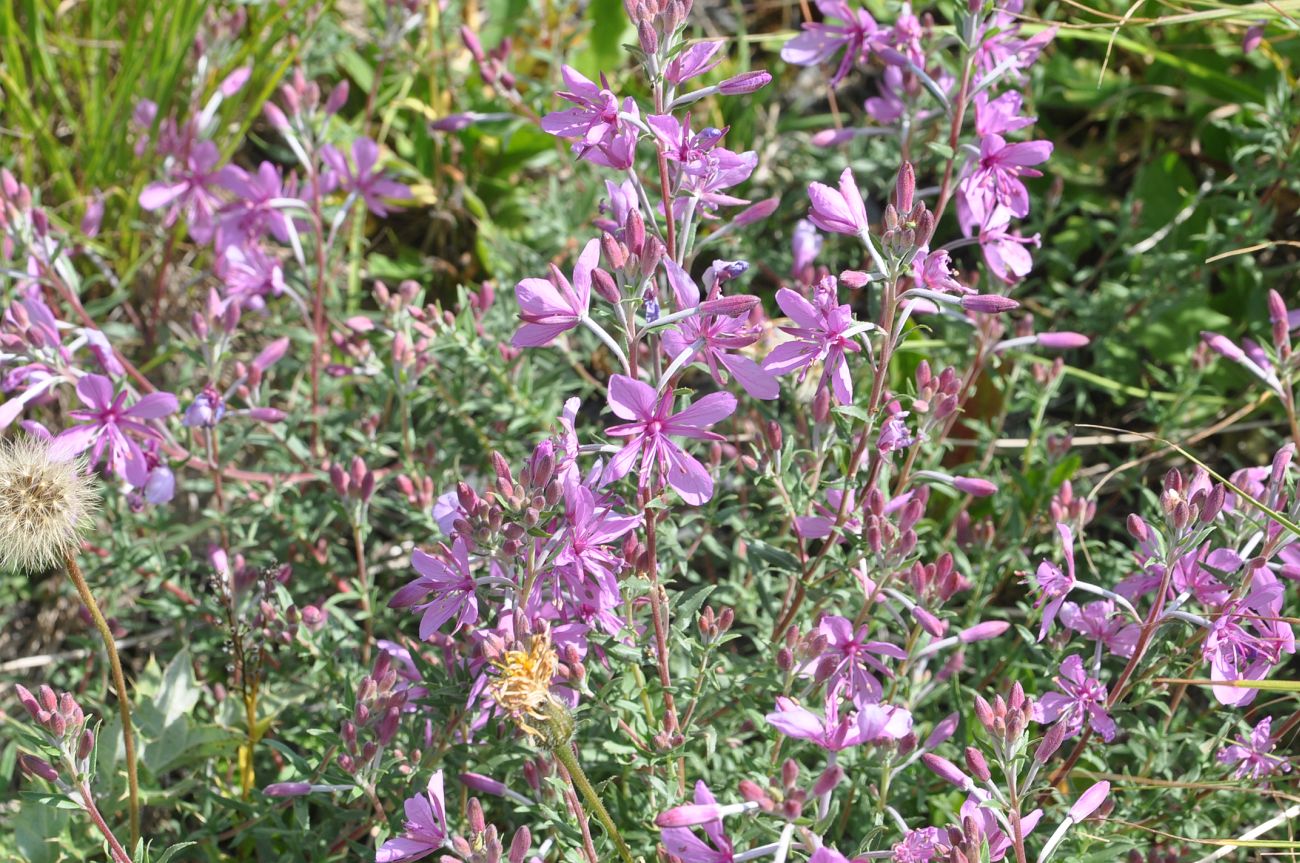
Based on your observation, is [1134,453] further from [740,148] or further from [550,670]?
[550,670]

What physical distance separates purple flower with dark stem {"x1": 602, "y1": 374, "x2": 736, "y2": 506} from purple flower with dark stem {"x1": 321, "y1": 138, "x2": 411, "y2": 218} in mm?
1846

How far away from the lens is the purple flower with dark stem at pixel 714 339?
6.94 feet

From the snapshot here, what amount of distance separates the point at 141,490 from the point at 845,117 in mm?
3082

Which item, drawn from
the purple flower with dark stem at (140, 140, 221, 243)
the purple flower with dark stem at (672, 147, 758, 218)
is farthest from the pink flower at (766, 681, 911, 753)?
the purple flower with dark stem at (140, 140, 221, 243)

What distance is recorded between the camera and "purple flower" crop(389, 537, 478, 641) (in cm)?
222

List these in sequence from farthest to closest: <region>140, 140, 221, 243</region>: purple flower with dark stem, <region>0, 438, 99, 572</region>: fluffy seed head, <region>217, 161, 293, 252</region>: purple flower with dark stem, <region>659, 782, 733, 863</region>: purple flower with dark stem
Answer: <region>140, 140, 221, 243</region>: purple flower with dark stem, <region>217, 161, 293, 252</region>: purple flower with dark stem, <region>0, 438, 99, 572</region>: fluffy seed head, <region>659, 782, 733, 863</region>: purple flower with dark stem

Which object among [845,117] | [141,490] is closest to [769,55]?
[845,117]

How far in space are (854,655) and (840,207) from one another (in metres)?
0.92

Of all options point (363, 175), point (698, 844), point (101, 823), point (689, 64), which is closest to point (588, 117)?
point (689, 64)

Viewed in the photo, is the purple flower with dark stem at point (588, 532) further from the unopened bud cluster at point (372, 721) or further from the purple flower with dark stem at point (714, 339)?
the unopened bud cluster at point (372, 721)

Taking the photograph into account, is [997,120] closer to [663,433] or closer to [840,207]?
[840,207]

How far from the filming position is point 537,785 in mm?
2432

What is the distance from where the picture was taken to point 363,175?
3.75m

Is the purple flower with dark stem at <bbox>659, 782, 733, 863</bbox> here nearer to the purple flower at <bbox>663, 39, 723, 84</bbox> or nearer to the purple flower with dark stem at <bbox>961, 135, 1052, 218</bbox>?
the purple flower at <bbox>663, 39, 723, 84</bbox>
